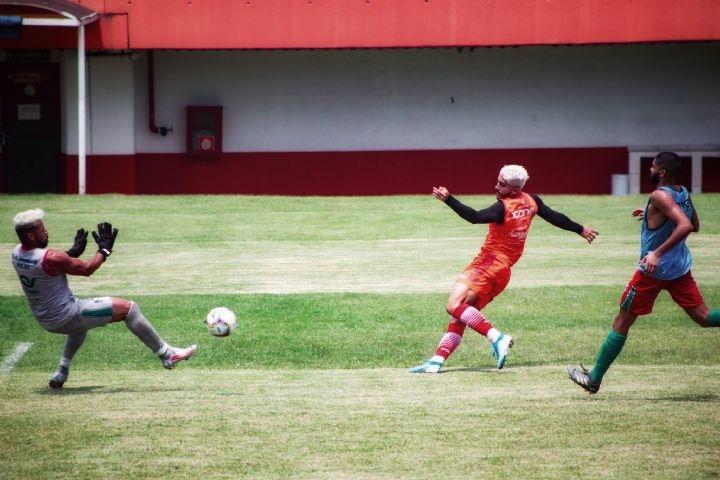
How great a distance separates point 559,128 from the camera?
2803 centimetres

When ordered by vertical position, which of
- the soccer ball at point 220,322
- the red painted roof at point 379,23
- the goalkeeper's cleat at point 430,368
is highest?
the red painted roof at point 379,23

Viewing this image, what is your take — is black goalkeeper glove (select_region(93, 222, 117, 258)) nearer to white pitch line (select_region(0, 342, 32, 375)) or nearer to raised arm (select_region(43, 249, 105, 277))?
raised arm (select_region(43, 249, 105, 277))

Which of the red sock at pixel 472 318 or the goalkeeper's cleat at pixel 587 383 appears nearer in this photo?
the goalkeeper's cleat at pixel 587 383

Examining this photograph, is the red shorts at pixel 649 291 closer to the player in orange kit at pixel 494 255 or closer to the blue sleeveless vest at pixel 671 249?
the blue sleeveless vest at pixel 671 249

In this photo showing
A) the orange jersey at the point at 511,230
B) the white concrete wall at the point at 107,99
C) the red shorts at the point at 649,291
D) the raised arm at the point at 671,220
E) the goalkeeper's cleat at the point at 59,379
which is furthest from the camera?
the white concrete wall at the point at 107,99

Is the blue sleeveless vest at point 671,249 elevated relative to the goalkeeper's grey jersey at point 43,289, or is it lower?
elevated

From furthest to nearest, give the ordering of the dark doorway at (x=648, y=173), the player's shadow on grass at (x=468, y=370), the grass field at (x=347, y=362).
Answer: the dark doorway at (x=648, y=173) < the player's shadow on grass at (x=468, y=370) < the grass field at (x=347, y=362)

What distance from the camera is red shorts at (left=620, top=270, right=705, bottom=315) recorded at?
8922mm

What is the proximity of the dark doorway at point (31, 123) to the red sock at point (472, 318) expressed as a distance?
18.6 metres

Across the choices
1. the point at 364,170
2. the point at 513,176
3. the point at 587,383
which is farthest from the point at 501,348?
the point at 364,170

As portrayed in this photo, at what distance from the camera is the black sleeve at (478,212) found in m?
10.1

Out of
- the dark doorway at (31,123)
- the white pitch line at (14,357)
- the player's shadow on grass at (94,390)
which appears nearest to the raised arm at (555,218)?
the player's shadow on grass at (94,390)

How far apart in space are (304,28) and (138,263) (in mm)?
8898

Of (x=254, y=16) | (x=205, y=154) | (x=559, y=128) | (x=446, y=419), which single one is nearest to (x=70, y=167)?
(x=205, y=154)
